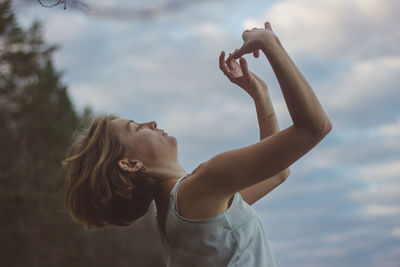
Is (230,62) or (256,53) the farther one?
(230,62)

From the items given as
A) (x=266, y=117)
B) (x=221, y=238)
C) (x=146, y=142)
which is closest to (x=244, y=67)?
(x=266, y=117)

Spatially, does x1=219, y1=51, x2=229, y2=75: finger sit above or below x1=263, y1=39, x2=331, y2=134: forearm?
below

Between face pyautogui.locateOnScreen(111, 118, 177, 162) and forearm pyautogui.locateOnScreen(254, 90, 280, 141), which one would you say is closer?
face pyautogui.locateOnScreen(111, 118, 177, 162)

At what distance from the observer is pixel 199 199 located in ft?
8.17

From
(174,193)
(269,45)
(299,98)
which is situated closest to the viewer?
(299,98)

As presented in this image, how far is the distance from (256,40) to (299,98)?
0.34 meters

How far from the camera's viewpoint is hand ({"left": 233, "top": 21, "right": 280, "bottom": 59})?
2.33 metres

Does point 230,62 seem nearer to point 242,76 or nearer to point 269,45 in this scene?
point 242,76

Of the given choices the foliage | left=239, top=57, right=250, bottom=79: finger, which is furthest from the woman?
the foliage

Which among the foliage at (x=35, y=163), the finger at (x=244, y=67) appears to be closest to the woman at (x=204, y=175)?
the finger at (x=244, y=67)

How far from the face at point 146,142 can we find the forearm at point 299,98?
902 mm

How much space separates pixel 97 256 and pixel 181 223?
3591 cm

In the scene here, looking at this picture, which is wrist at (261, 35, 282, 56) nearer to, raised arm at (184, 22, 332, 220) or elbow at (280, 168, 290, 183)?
raised arm at (184, 22, 332, 220)

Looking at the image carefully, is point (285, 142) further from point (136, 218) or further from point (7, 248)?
point (7, 248)
